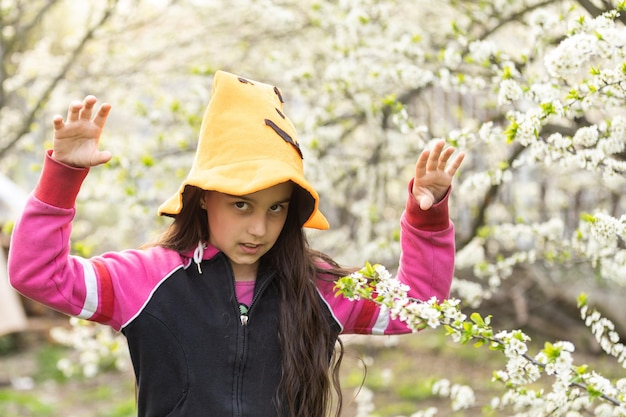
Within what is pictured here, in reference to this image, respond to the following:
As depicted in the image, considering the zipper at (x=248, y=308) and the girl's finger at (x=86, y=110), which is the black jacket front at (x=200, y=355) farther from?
the girl's finger at (x=86, y=110)

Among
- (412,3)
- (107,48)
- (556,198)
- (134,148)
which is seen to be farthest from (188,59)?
(556,198)

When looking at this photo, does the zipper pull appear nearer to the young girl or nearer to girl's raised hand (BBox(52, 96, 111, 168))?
the young girl

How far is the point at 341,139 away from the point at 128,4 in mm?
1666

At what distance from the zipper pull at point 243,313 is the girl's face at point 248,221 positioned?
0.34ft

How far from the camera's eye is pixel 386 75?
3.22 m

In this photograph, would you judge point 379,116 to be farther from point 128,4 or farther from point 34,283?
point 34,283

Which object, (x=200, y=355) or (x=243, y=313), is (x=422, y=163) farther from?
(x=200, y=355)

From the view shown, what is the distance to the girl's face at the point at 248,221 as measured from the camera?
1.94m

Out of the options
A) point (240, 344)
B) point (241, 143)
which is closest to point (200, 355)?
point (240, 344)

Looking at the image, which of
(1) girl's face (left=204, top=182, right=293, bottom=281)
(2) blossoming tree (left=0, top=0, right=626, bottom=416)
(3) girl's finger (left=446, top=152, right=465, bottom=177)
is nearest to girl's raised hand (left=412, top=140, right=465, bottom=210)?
(3) girl's finger (left=446, top=152, right=465, bottom=177)

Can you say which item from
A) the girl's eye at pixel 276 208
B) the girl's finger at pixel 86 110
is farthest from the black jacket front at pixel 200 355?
the girl's finger at pixel 86 110

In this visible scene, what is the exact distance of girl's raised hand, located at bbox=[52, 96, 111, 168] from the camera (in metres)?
1.76

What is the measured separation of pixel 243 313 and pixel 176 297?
163 millimetres

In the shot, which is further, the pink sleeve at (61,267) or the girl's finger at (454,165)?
the girl's finger at (454,165)
